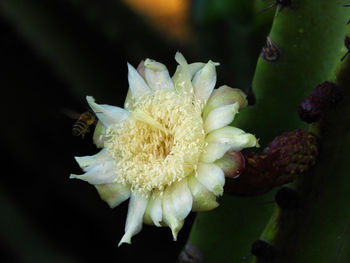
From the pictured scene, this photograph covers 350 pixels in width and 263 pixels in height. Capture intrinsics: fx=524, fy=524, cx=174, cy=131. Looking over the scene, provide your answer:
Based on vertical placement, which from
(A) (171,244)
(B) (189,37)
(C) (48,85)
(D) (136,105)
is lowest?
(A) (171,244)

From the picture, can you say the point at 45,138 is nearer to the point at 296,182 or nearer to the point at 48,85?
the point at 48,85

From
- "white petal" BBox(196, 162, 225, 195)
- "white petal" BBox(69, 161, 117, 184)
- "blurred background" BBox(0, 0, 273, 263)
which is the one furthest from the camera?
"blurred background" BBox(0, 0, 273, 263)

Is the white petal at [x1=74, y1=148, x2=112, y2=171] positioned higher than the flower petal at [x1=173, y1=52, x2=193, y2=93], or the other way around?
the flower petal at [x1=173, y1=52, x2=193, y2=93]

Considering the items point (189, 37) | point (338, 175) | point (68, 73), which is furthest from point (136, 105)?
point (189, 37)

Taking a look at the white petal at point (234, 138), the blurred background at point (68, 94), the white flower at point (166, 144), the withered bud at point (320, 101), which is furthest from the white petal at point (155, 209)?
the blurred background at point (68, 94)

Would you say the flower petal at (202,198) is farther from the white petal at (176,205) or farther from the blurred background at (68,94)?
the blurred background at (68,94)

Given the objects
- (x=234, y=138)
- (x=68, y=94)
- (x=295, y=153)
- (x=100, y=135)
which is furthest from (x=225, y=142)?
(x=68, y=94)

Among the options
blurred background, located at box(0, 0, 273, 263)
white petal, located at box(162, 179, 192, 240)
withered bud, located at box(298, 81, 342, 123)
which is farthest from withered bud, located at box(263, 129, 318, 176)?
blurred background, located at box(0, 0, 273, 263)

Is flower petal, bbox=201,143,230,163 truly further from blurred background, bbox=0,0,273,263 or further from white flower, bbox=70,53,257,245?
blurred background, bbox=0,0,273,263
